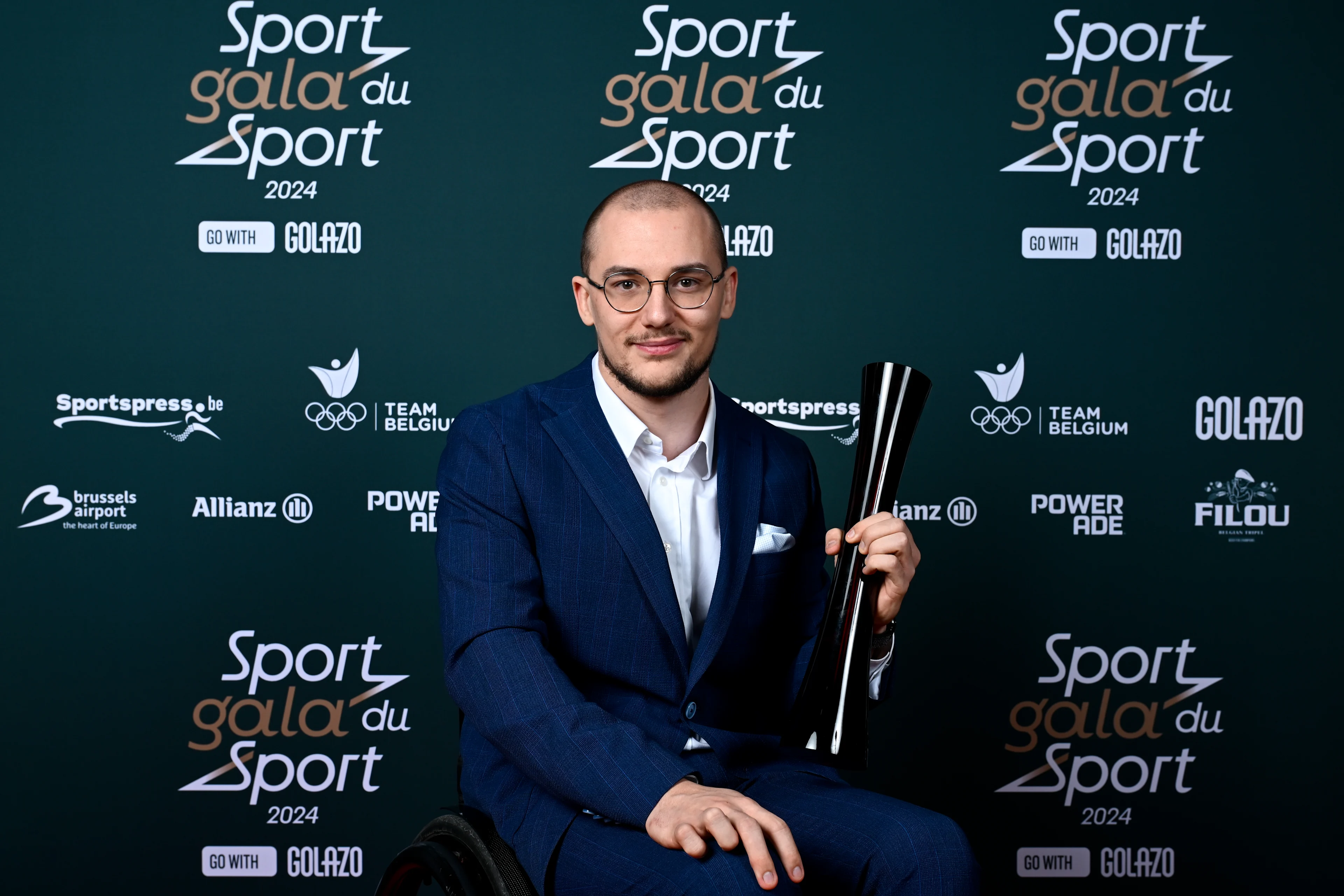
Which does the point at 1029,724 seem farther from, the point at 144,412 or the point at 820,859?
the point at 144,412

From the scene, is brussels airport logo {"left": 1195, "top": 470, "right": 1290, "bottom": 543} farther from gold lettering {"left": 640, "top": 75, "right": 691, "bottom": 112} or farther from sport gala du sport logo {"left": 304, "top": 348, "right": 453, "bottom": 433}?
sport gala du sport logo {"left": 304, "top": 348, "right": 453, "bottom": 433}

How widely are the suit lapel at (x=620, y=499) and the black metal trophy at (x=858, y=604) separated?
0.67 feet

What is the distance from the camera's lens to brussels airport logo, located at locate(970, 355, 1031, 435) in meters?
2.90

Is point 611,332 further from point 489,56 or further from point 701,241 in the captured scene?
point 489,56

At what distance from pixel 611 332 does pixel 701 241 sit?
194 mm

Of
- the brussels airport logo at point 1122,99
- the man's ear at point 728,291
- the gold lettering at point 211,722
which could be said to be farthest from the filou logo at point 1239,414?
the gold lettering at point 211,722

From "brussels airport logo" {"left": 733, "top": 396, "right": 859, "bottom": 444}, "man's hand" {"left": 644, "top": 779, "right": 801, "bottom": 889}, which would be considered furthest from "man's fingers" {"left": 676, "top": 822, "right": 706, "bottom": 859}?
"brussels airport logo" {"left": 733, "top": 396, "right": 859, "bottom": 444}

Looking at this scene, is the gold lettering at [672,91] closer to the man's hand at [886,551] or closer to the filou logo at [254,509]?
the filou logo at [254,509]

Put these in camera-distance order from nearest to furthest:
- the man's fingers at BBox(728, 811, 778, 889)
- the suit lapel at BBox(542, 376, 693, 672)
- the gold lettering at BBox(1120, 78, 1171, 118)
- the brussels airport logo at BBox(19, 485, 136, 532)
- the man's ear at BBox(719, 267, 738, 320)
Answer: the man's fingers at BBox(728, 811, 778, 889) < the suit lapel at BBox(542, 376, 693, 672) < the man's ear at BBox(719, 267, 738, 320) < the brussels airport logo at BBox(19, 485, 136, 532) < the gold lettering at BBox(1120, 78, 1171, 118)

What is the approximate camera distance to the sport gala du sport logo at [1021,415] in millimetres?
2898

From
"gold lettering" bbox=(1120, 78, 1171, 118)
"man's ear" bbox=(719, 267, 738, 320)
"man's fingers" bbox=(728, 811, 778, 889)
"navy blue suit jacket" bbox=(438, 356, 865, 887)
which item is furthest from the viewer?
"gold lettering" bbox=(1120, 78, 1171, 118)

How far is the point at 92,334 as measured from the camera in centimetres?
281

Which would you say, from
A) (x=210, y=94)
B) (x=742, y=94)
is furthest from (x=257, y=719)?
(x=742, y=94)

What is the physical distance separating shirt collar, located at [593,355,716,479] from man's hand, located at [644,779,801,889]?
542 mm
